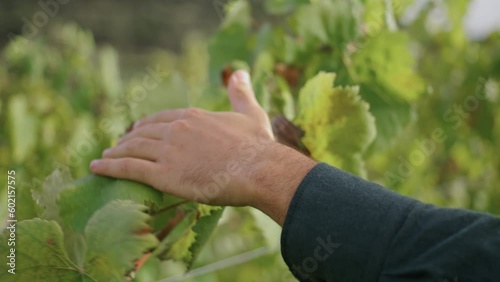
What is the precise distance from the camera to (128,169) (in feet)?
2.90

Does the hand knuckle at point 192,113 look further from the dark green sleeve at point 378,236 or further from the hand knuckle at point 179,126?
the dark green sleeve at point 378,236

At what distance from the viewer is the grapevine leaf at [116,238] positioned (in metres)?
0.77

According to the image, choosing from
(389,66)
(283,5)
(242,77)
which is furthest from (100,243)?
(283,5)

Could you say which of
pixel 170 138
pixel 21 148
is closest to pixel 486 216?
pixel 170 138

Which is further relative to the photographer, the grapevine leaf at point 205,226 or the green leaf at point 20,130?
the green leaf at point 20,130

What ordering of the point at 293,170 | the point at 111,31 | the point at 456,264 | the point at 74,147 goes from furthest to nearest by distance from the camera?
1. the point at 111,31
2. the point at 74,147
3. the point at 293,170
4. the point at 456,264

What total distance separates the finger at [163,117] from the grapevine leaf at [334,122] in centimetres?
19

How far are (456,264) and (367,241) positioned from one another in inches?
3.5

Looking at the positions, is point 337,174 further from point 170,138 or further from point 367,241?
point 170,138

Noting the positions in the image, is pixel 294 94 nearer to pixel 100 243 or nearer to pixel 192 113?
pixel 192 113

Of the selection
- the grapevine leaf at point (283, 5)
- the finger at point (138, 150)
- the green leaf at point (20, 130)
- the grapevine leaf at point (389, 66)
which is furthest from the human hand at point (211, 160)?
the green leaf at point (20, 130)

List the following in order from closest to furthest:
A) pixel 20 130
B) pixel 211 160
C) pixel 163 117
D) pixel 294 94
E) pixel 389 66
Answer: pixel 211 160 < pixel 163 117 < pixel 389 66 < pixel 294 94 < pixel 20 130

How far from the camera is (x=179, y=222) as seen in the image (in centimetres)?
96

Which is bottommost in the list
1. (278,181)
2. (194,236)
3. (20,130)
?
(20,130)
